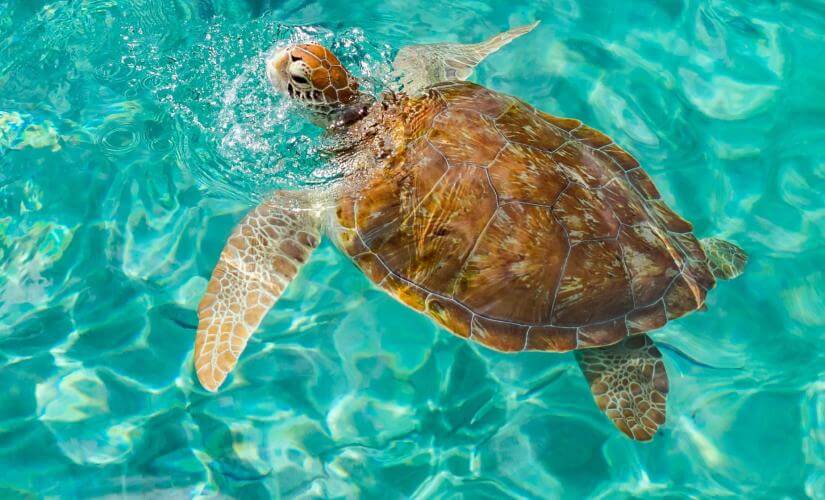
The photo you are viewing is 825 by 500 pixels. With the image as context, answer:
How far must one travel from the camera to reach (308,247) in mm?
3975

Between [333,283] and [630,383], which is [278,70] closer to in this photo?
[333,283]

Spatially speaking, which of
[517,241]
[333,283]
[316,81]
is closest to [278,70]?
[316,81]

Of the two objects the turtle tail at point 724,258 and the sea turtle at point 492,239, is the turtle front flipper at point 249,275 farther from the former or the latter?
the turtle tail at point 724,258

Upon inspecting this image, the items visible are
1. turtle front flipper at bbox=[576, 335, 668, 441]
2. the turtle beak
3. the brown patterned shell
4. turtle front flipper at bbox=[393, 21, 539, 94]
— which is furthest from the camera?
turtle front flipper at bbox=[393, 21, 539, 94]

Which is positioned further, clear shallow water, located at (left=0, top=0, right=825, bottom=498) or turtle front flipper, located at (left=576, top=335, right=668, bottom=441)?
clear shallow water, located at (left=0, top=0, right=825, bottom=498)

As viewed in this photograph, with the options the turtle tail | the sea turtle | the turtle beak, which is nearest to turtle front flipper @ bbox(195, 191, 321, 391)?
the sea turtle

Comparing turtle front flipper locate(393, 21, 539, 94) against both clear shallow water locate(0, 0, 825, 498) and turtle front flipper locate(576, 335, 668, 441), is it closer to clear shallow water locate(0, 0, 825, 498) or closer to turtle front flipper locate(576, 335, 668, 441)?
clear shallow water locate(0, 0, 825, 498)

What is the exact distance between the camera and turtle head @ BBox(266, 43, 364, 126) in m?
3.82

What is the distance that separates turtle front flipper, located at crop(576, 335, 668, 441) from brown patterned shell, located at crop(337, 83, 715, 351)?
1.03 ft

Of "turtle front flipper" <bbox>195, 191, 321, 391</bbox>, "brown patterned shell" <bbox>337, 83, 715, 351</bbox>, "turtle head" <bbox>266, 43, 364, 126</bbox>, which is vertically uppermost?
"turtle head" <bbox>266, 43, 364, 126</bbox>

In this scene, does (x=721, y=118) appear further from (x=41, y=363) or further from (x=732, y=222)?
(x=41, y=363)

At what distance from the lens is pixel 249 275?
149 inches

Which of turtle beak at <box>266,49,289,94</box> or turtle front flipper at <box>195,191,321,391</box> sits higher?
turtle beak at <box>266,49,289,94</box>

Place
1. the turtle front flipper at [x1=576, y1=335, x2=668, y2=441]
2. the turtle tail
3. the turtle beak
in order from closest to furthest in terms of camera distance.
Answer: the turtle front flipper at [x1=576, y1=335, x2=668, y2=441] → the turtle tail → the turtle beak
